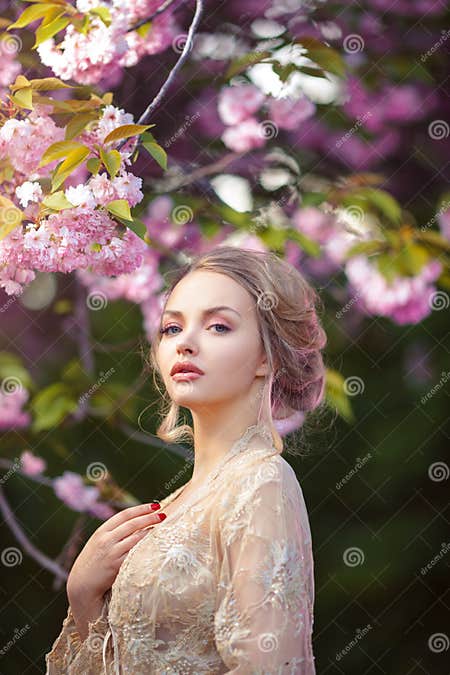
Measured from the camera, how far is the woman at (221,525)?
1506mm

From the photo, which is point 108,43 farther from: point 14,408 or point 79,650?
point 79,650

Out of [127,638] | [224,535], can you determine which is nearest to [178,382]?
[224,535]

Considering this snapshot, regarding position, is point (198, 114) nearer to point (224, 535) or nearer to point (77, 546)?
point (77, 546)

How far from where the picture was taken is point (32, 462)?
9.51 ft

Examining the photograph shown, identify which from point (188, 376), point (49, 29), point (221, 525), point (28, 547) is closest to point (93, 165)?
point (49, 29)

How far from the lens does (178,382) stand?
174cm

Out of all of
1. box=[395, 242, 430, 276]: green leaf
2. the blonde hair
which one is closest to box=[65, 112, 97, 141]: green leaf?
the blonde hair

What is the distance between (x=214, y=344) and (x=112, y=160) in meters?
0.52

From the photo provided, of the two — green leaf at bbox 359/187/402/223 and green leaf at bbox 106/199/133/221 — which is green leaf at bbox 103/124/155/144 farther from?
green leaf at bbox 359/187/402/223

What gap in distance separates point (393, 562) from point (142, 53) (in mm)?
1629

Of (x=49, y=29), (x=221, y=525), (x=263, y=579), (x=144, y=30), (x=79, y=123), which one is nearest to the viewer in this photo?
(x=263, y=579)

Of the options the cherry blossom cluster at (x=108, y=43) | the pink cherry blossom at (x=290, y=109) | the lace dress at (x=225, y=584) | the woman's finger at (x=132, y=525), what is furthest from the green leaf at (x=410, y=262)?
the woman's finger at (x=132, y=525)

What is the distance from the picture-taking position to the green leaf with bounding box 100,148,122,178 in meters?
2.02

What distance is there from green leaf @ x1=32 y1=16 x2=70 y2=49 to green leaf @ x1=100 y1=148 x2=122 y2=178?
0.42 m
